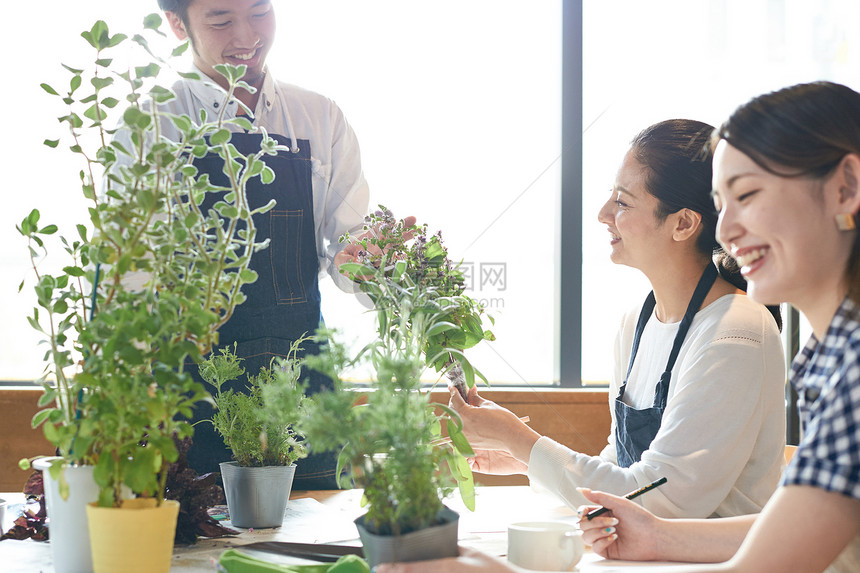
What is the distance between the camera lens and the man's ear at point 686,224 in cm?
158

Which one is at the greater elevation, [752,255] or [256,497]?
[752,255]

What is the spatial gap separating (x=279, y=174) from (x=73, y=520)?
1.08 metres

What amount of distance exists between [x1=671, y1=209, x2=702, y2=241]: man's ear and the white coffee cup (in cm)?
78

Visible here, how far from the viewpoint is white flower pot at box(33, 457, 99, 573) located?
35.2 inches

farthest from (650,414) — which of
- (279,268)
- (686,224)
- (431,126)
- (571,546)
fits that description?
(431,126)

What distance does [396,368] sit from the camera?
76 cm

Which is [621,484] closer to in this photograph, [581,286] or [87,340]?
[87,340]

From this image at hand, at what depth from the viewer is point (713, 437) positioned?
1.31m

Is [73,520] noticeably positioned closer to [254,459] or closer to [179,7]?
[254,459]

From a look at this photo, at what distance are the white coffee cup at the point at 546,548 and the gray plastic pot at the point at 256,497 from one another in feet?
1.34

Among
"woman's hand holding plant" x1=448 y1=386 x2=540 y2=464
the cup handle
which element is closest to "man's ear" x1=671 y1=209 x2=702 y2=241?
"woman's hand holding plant" x1=448 y1=386 x2=540 y2=464

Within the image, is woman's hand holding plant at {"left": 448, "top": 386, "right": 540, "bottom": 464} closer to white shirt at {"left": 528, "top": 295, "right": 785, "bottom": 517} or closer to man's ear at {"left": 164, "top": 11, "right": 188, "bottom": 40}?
white shirt at {"left": 528, "top": 295, "right": 785, "bottom": 517}

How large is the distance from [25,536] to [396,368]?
74 centimetres

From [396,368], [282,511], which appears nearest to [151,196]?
[396,368]
